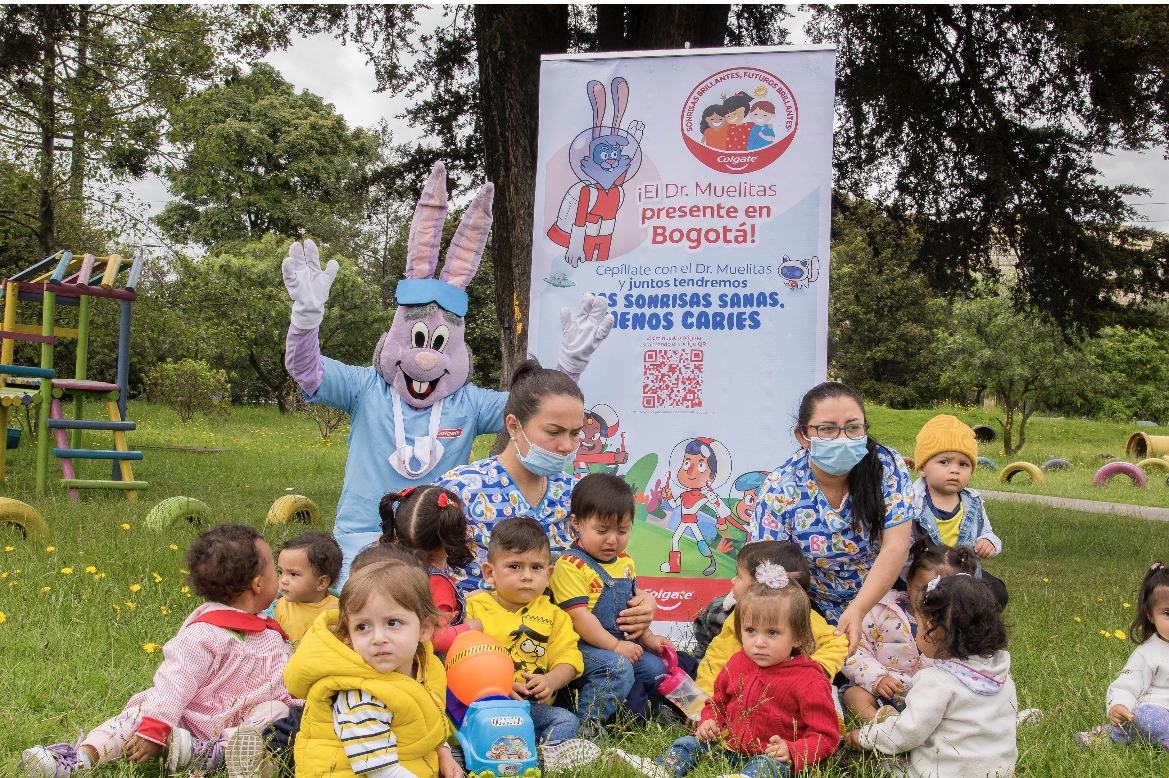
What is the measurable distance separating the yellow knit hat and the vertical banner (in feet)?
3.08

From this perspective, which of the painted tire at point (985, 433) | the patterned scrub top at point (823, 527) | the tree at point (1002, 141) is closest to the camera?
the patterned scrub top at point (823, 527)

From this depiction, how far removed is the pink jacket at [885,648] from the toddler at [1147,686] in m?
A: 0.65

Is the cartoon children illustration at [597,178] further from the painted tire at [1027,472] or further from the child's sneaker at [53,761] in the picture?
the painted tire at [1027,472]

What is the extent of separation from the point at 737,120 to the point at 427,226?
1.91 meters

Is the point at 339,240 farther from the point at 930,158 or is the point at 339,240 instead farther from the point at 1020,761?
the point at 1020,761

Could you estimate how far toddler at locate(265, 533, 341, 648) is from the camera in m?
3.63

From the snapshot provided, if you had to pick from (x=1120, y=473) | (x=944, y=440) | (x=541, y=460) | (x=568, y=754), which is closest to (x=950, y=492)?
(x=944, y=440)

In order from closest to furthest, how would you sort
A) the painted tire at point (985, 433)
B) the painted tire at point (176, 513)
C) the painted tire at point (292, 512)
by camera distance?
the painted tire at point (176, 513)
the painted tire at point (292, 512)
the painted tire at point (985, 433)

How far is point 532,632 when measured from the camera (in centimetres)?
351

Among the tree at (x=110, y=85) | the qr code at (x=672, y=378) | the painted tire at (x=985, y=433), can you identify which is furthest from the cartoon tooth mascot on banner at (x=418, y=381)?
the painted tire at (x=985, y=433)

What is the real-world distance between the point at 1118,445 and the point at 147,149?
26.0m

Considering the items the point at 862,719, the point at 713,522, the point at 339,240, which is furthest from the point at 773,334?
the point at 339,240

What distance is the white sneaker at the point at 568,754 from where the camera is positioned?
3.17m

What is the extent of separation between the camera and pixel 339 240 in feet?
114
